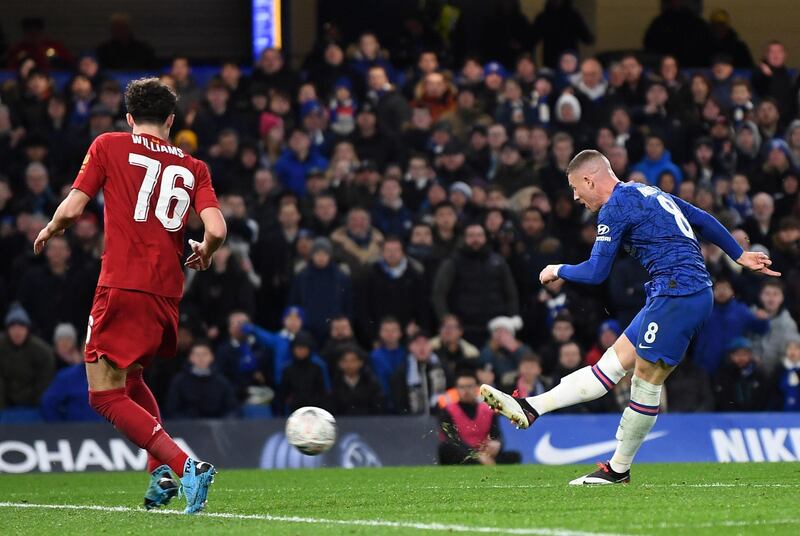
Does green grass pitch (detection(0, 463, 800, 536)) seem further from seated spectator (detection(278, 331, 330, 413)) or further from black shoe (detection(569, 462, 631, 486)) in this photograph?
seated spectator (detection(278, 331, 330, 413))

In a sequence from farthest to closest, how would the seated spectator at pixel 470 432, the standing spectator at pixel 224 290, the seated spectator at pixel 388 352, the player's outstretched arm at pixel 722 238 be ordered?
the standing spectator at pixel 224 290 → the seated spectator at pixel 388 352 → the seated spectator at pixel 470 432 → the player's outstretched arm at pixel 722 238

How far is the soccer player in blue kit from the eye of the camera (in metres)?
9.05

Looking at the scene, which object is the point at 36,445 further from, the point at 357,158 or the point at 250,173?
the point at 357,158

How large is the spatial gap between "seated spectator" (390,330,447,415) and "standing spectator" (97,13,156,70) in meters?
6.74

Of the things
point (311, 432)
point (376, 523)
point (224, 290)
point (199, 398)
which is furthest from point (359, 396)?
point (376, 523)

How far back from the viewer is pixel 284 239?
53.2ft

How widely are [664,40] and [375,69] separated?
5.36 m

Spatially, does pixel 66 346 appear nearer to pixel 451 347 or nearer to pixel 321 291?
pixel 321 291

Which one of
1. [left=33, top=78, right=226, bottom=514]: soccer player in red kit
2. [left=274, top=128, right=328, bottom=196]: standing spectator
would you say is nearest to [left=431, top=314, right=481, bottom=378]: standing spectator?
[left=274, top=128, right=328, bottom=196]: standing spectator

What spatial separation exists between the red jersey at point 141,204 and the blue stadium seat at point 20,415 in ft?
24.3

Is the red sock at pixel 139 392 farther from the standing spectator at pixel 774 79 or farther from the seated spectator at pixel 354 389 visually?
the standing spectator at pixel 774 79

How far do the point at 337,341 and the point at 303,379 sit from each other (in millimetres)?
562

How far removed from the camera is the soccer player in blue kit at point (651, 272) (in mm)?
9055

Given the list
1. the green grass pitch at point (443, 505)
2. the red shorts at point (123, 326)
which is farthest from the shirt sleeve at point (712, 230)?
the red shorts at point (123, 326)
